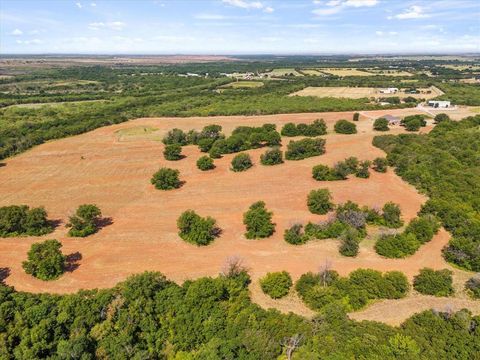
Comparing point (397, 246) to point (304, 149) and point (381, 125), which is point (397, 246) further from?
point (381, 125)

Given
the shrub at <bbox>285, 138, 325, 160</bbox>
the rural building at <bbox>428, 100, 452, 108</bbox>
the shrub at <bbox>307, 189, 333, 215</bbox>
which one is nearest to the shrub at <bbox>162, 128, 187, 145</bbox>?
the shrub at <bbox>285, 138, 325, 160</bbox>

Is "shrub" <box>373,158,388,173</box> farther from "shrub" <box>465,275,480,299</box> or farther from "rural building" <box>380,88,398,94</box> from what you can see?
"rural building" <box>380,88,398,94</box>

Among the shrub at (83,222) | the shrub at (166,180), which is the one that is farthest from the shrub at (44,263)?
the shrub at (166,180)

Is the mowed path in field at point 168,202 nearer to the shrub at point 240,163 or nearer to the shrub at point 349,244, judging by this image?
the shrub at point 349,244

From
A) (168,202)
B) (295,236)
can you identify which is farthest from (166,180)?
(295,236)

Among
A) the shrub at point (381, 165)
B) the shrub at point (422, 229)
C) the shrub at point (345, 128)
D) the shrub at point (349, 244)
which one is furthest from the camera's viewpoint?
the shrub at point (345, 128)

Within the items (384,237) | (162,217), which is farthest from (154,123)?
(384,237)
